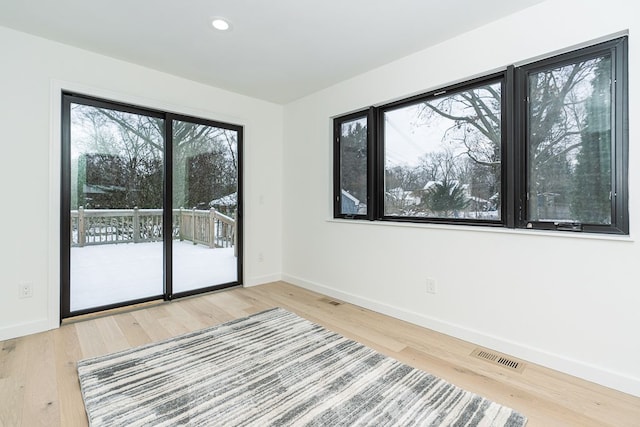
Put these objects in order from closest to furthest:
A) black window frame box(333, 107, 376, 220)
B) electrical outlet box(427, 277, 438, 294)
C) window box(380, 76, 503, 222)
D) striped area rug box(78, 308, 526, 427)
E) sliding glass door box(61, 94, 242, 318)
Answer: striped area rug box(78, 308, 526, 427)
window box(380, 76, 503, 222)
electrical outlet box(427, 277, 438, 294)
sliding glass door box(61, 94, 242, 318)
black window frame box(333, 107, 376, 220)

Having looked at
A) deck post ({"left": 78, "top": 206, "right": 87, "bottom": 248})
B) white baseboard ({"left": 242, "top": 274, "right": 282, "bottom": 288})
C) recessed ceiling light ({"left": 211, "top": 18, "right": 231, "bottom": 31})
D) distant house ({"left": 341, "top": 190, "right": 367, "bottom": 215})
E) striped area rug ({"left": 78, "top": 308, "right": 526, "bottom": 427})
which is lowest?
striped area rug ({"left": 78, "top": 308, "right": 526, "bottom": 427})

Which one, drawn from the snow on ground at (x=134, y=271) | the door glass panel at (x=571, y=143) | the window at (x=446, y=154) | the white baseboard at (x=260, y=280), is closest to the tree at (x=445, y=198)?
the window at (x=446, y=154)

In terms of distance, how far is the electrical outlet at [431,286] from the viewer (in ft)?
8.56

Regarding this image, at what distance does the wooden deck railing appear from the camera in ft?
9.37

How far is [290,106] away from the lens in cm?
413

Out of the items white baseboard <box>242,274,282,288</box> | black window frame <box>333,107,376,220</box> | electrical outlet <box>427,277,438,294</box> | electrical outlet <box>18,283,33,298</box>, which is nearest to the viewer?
electrical outlet <box>18,283,33,298</box>

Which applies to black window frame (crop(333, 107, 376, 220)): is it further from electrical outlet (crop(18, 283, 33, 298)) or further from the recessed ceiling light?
electrical outlet (crop(18, 283, 33, 298))

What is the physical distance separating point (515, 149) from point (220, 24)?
2.38m

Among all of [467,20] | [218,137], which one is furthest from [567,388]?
[218,137]

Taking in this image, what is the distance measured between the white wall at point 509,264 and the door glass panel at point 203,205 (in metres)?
1.28

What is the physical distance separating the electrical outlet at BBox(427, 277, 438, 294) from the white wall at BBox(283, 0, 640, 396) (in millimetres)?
41

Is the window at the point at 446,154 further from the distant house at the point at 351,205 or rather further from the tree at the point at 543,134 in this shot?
the distant house at the point at 351,205

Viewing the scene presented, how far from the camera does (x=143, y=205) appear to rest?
318 centimetres

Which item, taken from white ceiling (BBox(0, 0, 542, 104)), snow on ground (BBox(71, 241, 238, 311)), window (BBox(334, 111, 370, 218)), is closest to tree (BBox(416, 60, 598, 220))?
white ceiling (BBox(0, 0, 542, 104))
